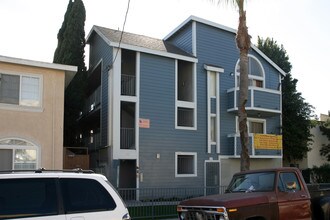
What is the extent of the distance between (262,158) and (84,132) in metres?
12.7

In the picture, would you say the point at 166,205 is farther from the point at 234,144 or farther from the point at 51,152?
the point at 234,144

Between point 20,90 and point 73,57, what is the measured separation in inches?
369

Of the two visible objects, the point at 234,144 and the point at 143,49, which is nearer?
the point at 143,49

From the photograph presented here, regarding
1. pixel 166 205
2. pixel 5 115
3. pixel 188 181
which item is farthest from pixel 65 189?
pixel 188 181

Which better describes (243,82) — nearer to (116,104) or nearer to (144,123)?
(144,123)

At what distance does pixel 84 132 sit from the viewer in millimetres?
30812

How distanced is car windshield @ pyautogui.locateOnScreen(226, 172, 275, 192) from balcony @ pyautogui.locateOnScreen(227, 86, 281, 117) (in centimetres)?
1533

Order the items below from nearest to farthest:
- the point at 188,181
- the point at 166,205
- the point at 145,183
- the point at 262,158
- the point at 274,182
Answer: the point at 274,182 → the point at 166,205 → the point at 145,183 → the point at 188,181 → the point at 262,158

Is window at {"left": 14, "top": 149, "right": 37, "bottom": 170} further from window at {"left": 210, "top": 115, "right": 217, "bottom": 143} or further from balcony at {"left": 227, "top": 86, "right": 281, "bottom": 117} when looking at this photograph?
balcony at {"left": 227, "top": 86, "right": 281, "bottom": 117}

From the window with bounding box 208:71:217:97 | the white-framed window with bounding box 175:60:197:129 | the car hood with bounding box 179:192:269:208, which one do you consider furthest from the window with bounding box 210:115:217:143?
the car hood with bounding box 179:192:269:208

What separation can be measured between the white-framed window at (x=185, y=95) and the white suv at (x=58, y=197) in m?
17.2

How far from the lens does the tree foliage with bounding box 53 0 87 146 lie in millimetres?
25188

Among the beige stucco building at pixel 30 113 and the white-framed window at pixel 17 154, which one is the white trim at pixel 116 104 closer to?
the beige stucco building at pixel 30 113

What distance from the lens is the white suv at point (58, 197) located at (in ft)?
18.8
